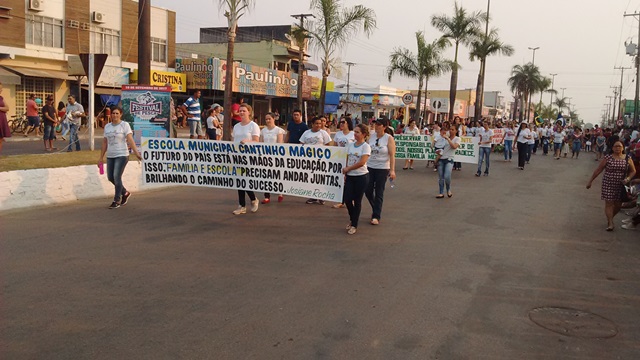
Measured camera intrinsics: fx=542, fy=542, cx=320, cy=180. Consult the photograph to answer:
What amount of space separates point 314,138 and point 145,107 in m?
6.51

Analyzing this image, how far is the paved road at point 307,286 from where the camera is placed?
13.3 ft

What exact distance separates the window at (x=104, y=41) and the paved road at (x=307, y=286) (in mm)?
26466

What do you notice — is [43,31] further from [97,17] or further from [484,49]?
[484,49]

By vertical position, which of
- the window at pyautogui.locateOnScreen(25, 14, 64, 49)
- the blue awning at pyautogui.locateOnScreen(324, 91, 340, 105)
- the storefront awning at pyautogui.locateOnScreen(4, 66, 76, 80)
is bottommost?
the storefront awning at pyautogui.locateOnScreen(4, 66, 76, 80)

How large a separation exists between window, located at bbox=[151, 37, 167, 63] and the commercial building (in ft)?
0.44

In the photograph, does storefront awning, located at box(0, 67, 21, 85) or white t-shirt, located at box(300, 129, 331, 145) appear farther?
storefront awning, located at box(0, 67, 21, 85)

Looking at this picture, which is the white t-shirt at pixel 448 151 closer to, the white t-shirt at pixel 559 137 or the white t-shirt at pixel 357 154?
the white t-shirt at pixel 357 154

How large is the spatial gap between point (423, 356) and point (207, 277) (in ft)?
8.26

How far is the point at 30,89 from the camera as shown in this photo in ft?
96.3

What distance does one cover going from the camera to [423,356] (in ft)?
12.8

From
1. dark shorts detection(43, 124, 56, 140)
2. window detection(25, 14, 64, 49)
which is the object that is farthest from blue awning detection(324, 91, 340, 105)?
dark shorts detection(43, 124, 56, 140)

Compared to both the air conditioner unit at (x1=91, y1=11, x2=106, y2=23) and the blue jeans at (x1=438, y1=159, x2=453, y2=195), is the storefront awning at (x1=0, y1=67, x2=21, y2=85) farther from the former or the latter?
the blue jeans at (x1=438, y1=159, x2=453, y2=195)

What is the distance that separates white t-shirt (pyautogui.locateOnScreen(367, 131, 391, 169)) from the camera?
28.2 feet

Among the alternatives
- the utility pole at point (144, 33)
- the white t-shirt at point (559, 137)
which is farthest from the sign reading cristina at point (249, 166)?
the white t-shirt at point (559, 137)
